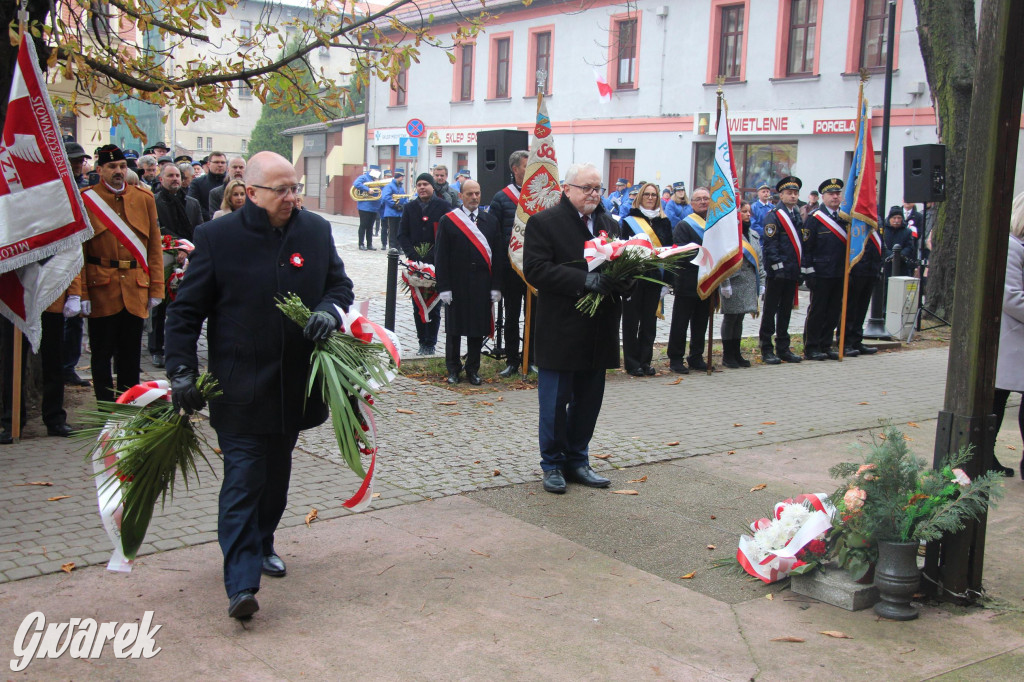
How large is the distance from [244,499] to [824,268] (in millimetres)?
10031

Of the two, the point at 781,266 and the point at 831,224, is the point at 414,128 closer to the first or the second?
the point at 831,224

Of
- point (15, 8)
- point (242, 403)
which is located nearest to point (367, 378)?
point (242, 403)

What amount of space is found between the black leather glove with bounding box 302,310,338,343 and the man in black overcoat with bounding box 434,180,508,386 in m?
5.48

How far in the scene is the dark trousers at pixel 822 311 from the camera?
13.1 metres

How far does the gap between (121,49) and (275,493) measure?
18.8ft

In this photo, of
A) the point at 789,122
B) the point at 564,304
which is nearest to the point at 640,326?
the point at 564,304

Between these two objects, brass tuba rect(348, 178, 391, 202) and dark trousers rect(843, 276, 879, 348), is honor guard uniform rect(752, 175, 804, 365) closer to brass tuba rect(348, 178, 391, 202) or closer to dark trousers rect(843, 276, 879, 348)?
dark trousers rect(843, 276, 879, 348)

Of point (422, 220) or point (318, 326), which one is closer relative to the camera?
point (318, 326)

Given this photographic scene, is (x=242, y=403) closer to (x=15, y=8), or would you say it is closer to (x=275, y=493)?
(x=275, y=493)

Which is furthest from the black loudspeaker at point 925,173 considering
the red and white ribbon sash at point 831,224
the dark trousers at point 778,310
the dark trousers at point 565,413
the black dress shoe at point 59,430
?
the black dress shoe at point 59,430

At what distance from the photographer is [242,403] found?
4555 mm

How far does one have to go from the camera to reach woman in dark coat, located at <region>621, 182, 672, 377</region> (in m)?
11.1

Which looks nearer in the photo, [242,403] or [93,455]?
[242,403]

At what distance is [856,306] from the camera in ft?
44.7
